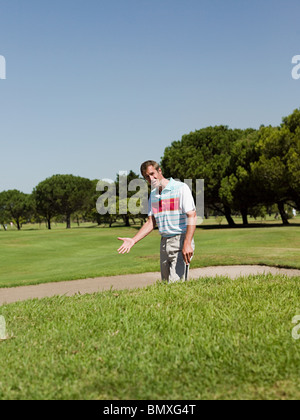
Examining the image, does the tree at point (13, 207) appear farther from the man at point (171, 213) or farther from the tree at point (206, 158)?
the man at point (171, 213)

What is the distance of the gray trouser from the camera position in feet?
17.7

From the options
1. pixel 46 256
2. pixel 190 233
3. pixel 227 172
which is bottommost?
pixel 46 256

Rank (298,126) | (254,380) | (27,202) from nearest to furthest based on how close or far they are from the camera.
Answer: (254,380) < (298,126) < (27,202)

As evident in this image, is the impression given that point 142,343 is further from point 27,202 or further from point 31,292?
point 27,202

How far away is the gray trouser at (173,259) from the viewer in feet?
17.7

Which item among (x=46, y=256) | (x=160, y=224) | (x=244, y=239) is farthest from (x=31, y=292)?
(x=244, y=239)

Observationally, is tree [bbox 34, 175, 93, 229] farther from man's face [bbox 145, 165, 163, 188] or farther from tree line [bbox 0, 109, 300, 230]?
man's face [bbox 145, 165, 163, 188]

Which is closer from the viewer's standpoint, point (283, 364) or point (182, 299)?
point (283, 364)

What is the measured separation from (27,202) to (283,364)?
91800 mm

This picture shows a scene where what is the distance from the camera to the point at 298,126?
124 feet

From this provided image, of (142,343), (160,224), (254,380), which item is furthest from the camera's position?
(160,224)

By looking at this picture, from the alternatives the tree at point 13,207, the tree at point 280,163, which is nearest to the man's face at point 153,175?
the tree at point 280,163

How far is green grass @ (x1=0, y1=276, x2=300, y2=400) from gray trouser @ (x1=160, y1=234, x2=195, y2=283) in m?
0.41

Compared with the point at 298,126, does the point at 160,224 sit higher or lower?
lower
